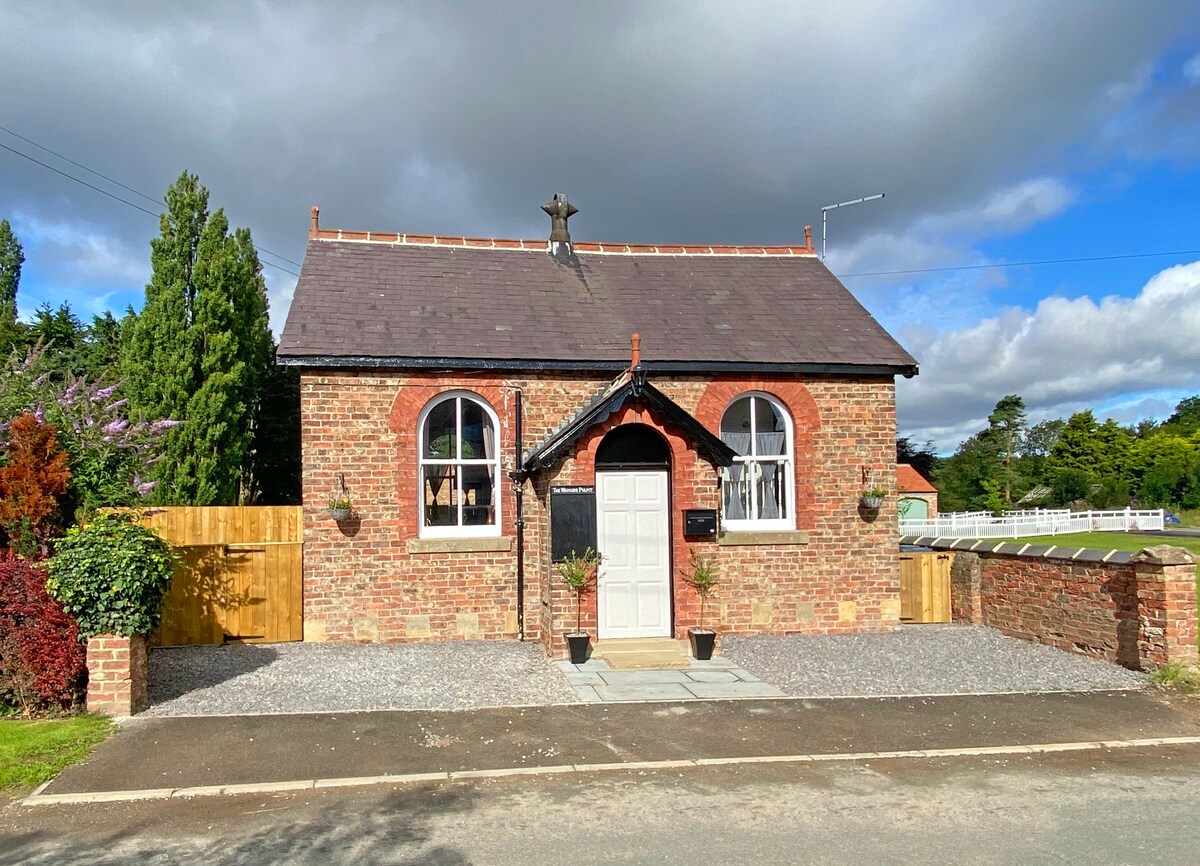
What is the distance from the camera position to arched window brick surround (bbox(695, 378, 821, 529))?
13.0 m

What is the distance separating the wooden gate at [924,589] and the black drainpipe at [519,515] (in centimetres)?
612

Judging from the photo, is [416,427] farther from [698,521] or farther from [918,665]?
[918,665]

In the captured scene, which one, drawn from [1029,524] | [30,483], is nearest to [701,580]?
[30,483]

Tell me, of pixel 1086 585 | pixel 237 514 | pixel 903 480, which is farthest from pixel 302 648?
pixel 903 480

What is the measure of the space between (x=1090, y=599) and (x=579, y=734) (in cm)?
718

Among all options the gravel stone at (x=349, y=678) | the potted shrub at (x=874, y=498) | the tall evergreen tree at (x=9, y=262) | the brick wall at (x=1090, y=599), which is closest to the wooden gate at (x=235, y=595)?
the gravel stone at (x=349, y=678)

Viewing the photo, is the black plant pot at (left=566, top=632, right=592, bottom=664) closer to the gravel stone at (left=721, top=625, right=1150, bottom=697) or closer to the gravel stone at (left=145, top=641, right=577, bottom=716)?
the gravel stone at (left=145, top=641, right=577, bottom=716)

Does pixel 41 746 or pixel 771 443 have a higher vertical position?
pixel 771 443

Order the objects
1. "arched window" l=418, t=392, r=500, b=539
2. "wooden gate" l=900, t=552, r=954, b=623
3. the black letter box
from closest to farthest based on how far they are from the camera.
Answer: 1. the black letter box
2. "arched window" l=418, t=392, r=500, b=539
3. "wooden gate" l=900, t=552, r=954, b=623

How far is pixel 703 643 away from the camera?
1072 centimetres

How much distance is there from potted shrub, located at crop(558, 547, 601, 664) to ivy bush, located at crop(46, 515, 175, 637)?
14.9 ft

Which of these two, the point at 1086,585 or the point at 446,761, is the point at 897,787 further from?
the point at 1086,585

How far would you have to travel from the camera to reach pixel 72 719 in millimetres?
7746

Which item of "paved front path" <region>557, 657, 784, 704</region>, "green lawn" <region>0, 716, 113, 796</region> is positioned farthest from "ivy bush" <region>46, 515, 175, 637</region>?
"paved front path" <region>557, 657, 784, 704</region>
